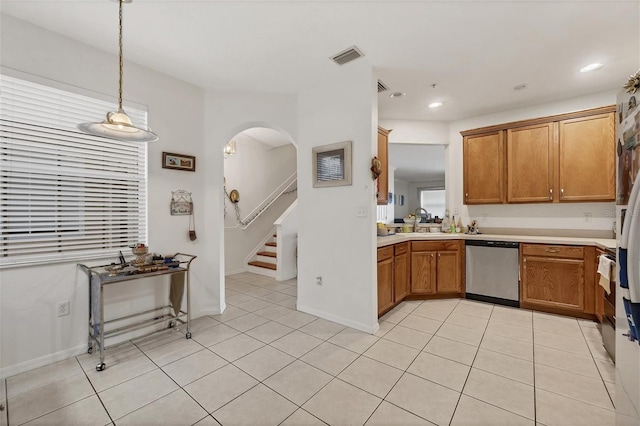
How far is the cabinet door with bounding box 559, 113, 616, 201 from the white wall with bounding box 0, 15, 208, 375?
4.51m

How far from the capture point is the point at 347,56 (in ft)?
8.59

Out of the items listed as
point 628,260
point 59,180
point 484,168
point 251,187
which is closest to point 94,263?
point 59,180

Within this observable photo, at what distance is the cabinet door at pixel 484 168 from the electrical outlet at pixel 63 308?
4.82 meters

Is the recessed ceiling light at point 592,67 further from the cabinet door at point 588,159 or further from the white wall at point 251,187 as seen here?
the white wall at point 251,187

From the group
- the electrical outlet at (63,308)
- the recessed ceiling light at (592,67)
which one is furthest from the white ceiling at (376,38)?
the electrical outlet at (63,308)

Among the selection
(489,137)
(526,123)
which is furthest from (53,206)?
(526,123)

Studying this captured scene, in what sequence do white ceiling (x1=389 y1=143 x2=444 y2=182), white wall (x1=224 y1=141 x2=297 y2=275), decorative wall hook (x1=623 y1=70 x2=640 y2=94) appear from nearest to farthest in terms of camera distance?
decorative wall hook (x1=623 y1=70 x2=640 y2=94) < white wall (x1=224 y1=141 x2=297 y2=275) < white ceiling (x1=389 y1=143 x2=444 y2=182)

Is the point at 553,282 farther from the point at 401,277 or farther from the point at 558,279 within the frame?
the point at 401,277

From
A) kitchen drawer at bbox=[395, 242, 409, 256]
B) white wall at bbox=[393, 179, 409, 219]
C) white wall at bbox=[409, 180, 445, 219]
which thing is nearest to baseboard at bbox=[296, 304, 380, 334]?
kitchen drawer at bbox=[395, 242, 409, 256]

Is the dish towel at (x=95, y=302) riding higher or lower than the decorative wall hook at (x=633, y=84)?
lower

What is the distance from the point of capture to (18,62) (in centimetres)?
211

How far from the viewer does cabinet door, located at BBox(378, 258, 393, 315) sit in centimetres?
309

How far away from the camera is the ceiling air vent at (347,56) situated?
252cm

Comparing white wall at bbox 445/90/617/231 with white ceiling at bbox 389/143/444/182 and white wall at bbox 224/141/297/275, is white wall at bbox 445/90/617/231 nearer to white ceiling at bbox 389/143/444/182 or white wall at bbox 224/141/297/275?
white ceiling at bbox 389/143/444/182
